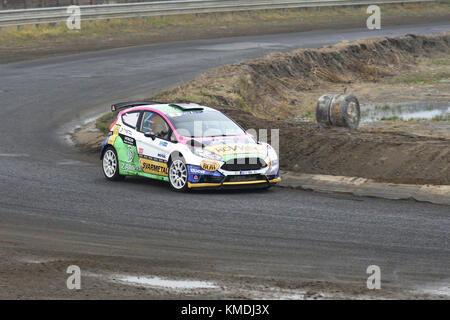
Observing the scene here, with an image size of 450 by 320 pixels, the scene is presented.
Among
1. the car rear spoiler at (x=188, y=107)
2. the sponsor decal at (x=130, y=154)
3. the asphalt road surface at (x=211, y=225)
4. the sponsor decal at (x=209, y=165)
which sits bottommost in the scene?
the asphalt road surface at (x=211, y=225)

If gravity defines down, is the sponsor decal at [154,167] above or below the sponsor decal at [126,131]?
below

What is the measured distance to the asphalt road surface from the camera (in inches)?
449

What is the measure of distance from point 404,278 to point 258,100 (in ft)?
58.9

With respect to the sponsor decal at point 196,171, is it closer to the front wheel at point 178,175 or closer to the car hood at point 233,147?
the front wheel at point 178,175

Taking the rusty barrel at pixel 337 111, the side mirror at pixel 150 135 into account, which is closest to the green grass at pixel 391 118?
the rusty barrel at pixel 337 111

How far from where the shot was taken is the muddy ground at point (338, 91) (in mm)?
17547

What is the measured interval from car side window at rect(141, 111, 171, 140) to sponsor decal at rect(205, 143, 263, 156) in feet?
3.80

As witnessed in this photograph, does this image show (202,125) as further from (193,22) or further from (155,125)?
(193,22)

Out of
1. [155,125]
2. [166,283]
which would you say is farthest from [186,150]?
[166,283]

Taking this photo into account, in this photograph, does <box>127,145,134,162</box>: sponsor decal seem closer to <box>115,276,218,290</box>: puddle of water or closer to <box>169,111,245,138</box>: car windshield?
<box>169,111,245,138</box>: car windshield

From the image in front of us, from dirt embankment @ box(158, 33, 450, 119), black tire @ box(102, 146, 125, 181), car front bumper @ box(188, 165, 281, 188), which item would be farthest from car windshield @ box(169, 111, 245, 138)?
dirt embankment @ box(158, 33, 450, 119)

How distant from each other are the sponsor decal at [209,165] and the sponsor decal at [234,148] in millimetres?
285

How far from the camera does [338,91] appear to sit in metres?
31.4

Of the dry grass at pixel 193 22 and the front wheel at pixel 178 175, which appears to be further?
the dry grass at pixel 193 22
